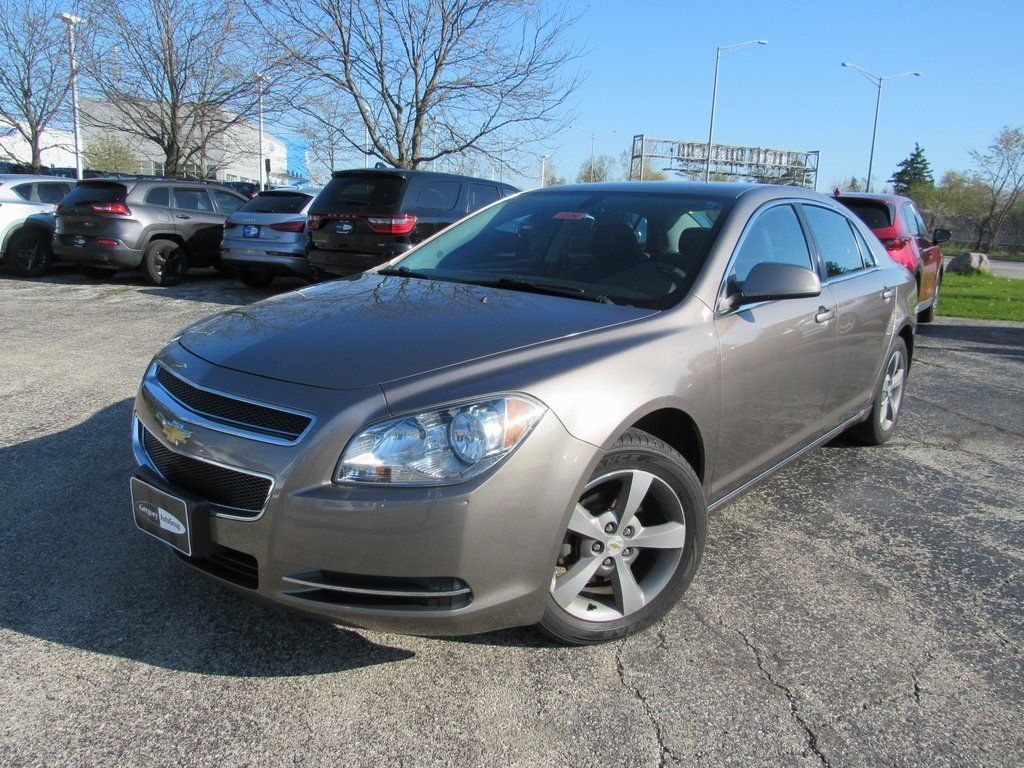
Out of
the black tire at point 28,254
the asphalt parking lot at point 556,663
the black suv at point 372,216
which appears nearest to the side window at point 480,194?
the black suv at point 372,216

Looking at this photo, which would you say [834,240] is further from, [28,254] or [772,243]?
[28,254]

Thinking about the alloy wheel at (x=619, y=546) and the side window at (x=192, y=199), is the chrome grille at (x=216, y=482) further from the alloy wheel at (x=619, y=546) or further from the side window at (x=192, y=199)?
the side window at (x=192, y=199)

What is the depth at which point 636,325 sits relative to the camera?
9.05ft

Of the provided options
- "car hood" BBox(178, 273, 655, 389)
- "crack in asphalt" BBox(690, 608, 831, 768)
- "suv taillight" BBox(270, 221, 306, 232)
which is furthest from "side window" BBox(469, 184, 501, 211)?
"crack in asphalt" BBox(690, 608, 831, 768)

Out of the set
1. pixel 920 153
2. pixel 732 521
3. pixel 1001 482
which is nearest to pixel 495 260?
pixel 732 521

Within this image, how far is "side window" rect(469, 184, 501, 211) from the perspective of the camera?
34.0 ft

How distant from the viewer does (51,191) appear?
13.1 meters

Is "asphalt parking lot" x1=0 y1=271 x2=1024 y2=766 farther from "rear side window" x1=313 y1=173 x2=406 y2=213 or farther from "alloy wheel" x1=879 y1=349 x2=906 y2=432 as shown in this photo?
"rear side window" x1=313 y1=173 x2=406 y2=213

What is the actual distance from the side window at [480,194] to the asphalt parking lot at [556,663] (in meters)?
7.14

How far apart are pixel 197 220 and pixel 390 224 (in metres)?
4.96

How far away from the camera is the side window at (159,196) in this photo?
11816mm

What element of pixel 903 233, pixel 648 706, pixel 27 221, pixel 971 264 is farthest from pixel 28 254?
pixel 971 264

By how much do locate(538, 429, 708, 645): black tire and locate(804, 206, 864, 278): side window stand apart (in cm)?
197

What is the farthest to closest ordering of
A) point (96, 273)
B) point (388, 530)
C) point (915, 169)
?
point (915, 169) → point (96, 273) → point (388, 530)
